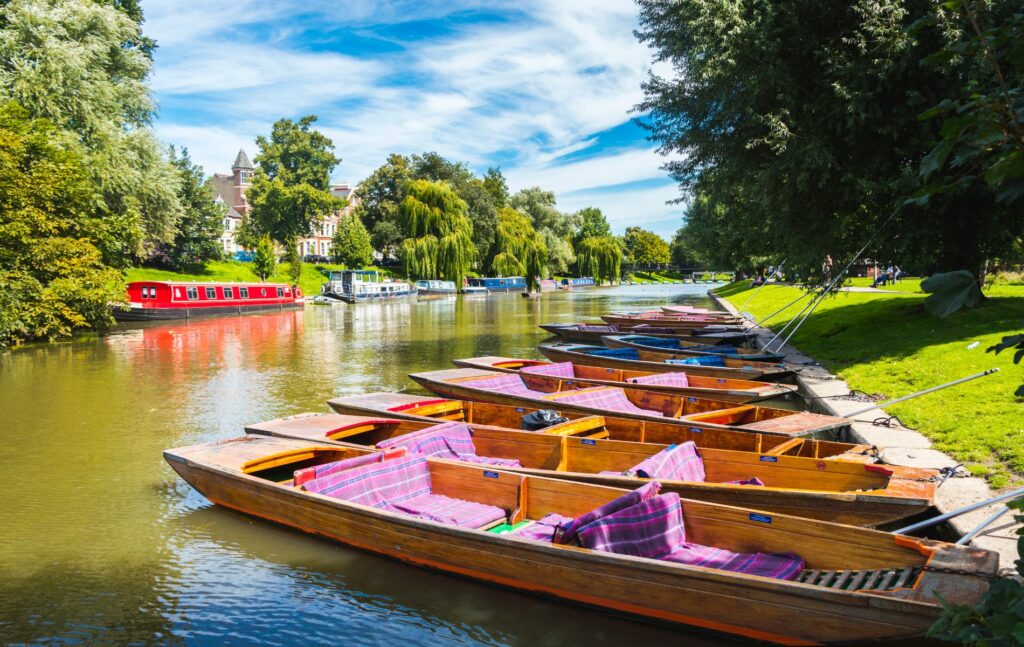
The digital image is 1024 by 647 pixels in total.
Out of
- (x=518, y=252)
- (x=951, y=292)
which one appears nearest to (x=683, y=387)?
(x=951, y=292)

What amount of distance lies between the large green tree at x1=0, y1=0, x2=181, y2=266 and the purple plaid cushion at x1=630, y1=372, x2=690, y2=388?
2455cm

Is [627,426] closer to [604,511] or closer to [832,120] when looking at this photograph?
[604,511]

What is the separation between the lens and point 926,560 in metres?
4.82

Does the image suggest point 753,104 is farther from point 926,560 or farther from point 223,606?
point 223,606

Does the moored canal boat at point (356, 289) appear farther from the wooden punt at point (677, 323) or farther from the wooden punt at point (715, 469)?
the wooden punt at point (715, 469)

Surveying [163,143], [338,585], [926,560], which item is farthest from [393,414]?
[163,143]

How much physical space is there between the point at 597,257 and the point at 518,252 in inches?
981

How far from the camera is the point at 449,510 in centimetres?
684

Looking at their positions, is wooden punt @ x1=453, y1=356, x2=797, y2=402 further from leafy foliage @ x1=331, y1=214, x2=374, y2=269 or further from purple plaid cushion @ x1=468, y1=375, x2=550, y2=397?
leafy foliage @ x1=331, y1=214, x2=374, y2=269

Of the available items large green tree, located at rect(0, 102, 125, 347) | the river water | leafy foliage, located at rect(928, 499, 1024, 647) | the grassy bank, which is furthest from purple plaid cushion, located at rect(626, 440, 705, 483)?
large green tree, located at rect(0, 102, 125, 347)

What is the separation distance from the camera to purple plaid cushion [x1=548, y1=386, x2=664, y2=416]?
10.4 meters

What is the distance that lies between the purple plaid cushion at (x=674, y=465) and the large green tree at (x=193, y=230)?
5448cm

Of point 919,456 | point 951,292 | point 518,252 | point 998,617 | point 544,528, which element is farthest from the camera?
point 518,252

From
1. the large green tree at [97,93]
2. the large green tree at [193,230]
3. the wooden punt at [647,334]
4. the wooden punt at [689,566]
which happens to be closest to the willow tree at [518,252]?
the large green tree at [193,230]
